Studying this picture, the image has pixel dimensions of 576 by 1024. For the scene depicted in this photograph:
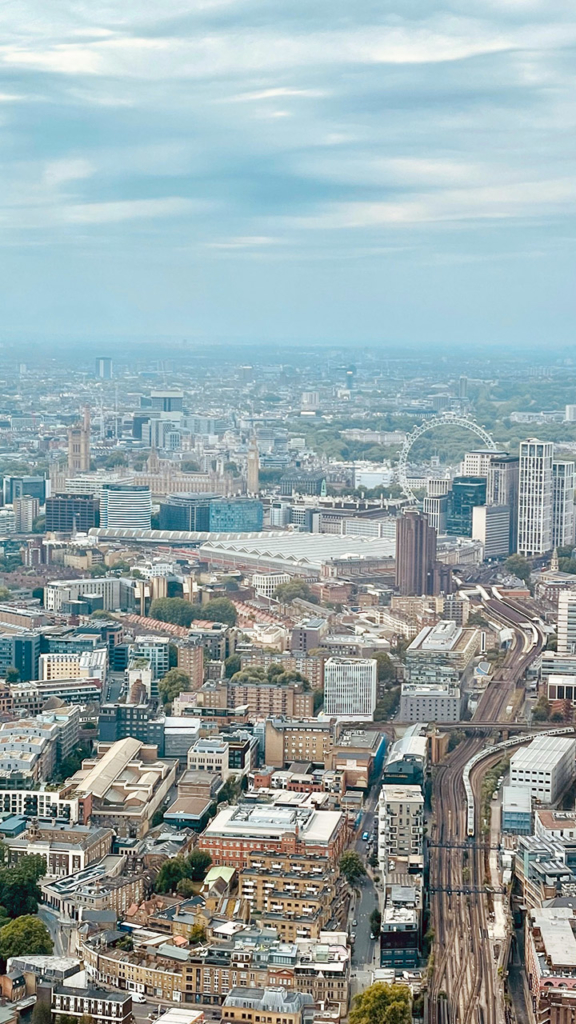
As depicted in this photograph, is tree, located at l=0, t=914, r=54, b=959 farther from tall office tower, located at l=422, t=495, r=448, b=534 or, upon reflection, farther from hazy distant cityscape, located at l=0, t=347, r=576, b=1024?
tall office tower, located at l=422, t=495, r=448, b=534

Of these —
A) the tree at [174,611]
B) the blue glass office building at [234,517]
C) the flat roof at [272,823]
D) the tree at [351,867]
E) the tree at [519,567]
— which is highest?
the blue glass office building at [234,517]

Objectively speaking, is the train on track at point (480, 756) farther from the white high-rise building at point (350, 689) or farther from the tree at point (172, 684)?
the tree at point (172, 684)

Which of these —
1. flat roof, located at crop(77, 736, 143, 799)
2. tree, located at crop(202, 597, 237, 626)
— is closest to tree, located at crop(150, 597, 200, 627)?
tree, located at crop(202, 597, 237, 626)

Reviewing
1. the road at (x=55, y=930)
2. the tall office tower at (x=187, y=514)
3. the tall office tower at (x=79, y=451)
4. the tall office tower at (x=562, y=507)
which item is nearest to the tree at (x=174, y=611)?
the tall office tower at (x=187, y=514)

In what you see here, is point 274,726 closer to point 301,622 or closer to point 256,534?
point 301,622

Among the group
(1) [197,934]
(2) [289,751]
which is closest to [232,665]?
(2) [289,751]

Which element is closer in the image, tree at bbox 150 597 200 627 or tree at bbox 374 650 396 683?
tree at bbox 374 650 396 683

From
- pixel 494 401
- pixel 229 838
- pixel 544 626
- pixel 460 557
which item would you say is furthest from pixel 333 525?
pixel 494 401
